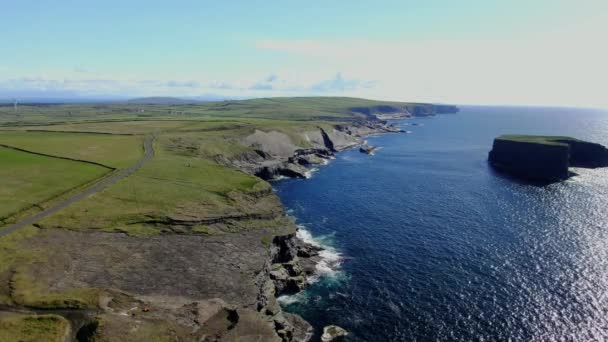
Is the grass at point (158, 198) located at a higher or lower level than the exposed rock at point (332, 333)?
higher

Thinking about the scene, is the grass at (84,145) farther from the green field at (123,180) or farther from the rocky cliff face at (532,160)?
the rocky cliff face at (532,160)

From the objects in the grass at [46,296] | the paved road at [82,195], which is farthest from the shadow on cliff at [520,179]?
the grass at [46,296]

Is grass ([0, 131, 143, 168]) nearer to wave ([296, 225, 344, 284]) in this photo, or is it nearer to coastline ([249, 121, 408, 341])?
wave ([296, 225, 344, 284])

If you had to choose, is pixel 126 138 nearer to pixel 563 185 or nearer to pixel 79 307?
pixel 79 307

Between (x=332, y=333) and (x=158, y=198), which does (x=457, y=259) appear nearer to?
(x=332, y=333)

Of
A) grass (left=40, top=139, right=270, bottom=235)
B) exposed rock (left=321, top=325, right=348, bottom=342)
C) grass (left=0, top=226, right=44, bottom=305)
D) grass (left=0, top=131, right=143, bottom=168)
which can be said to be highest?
grass (left=0, top=131, right=143, bottom=168)

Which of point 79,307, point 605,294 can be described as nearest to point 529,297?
point 605,294

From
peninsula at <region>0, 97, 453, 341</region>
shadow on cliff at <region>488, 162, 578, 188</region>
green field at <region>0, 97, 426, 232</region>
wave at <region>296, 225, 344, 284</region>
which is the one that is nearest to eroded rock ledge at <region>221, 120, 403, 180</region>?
green field at <region>0, 97, 426, 232</region>
